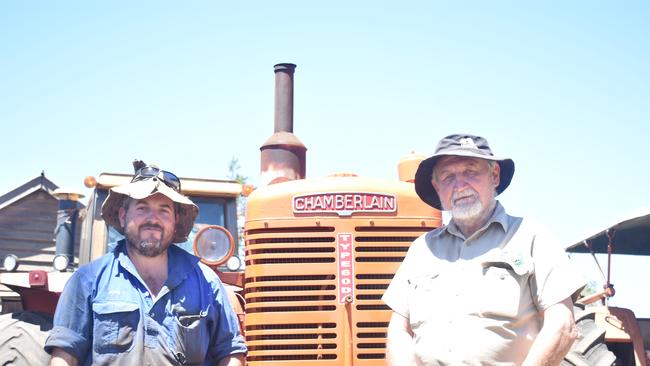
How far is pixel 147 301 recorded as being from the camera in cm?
308

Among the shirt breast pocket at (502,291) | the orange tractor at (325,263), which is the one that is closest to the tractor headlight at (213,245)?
the orange tractor at (325,263)

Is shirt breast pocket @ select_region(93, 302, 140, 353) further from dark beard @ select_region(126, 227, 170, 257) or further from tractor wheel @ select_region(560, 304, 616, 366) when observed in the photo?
tractor wheel @ select_region(560, 304, 616, 366)

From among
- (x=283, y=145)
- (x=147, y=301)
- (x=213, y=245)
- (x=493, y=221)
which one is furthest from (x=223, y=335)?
(x=283, y=145)

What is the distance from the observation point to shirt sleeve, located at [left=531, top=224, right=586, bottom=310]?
9.70 ft

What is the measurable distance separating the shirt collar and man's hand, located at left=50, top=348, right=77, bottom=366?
156 centimetres

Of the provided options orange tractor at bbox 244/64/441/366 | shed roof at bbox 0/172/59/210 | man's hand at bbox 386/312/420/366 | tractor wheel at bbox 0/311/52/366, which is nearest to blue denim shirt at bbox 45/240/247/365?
man's hand at bbox 386/312/420/366

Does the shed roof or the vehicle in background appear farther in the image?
the shed roof

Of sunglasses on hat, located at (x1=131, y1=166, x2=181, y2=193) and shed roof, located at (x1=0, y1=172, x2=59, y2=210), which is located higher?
shed roof, located at (x1=0, y1=172, x2=59, y2=210)

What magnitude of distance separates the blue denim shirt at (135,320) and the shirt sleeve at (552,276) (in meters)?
1.23

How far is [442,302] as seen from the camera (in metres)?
3.08

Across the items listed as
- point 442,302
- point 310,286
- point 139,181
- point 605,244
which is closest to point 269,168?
point 310,286

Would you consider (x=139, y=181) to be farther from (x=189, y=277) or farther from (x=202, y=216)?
(x=202, y=216)

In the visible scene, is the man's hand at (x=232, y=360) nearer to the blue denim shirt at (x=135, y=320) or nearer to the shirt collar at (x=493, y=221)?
the blue denim shirt at (x=135, y=320)

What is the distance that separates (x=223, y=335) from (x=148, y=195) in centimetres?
65
